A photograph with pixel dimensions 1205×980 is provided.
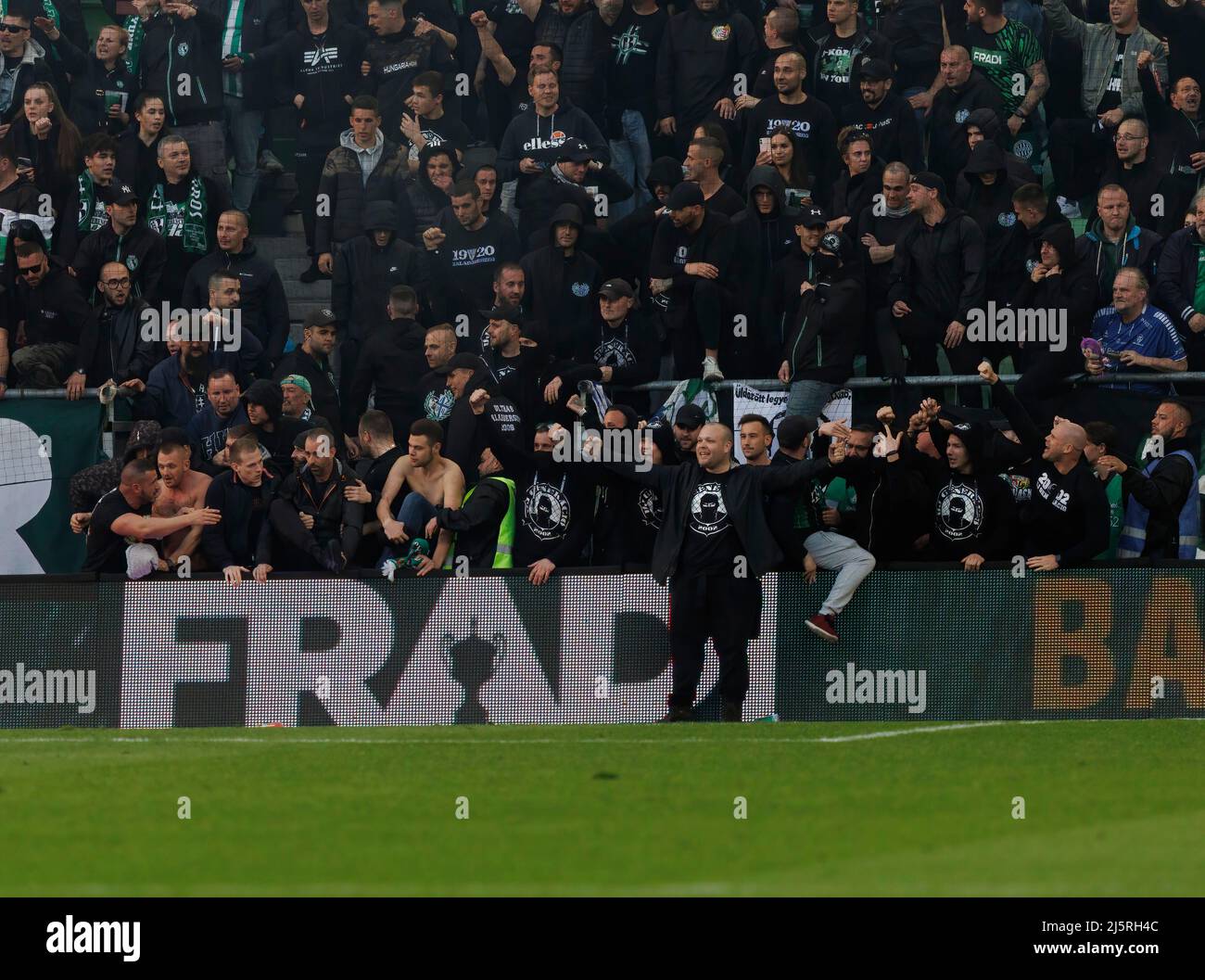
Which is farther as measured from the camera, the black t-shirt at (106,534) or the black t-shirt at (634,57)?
the black t-shirt at (634,57)

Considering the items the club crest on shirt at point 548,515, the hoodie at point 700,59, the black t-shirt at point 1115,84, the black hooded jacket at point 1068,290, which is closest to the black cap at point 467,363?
the club crest on shirt at point 548,515

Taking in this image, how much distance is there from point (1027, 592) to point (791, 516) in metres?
1.78

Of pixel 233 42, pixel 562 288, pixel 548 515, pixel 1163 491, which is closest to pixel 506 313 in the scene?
pixel 562 288

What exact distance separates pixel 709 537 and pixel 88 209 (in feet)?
24.7

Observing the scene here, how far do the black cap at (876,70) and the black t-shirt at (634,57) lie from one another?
2.12 m

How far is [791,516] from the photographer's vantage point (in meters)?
14.0

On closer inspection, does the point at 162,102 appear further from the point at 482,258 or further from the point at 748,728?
the point at 748,728

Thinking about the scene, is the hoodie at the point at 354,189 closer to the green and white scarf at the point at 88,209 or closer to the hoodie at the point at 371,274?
the hoodie at the point at 371,274

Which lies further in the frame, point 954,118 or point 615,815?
point 954,118

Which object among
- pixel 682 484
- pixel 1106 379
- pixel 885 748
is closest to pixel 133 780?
pixel 885 748

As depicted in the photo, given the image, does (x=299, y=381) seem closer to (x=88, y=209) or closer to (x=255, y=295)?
(x=255, y=295)

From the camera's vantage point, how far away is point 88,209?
58.8ft

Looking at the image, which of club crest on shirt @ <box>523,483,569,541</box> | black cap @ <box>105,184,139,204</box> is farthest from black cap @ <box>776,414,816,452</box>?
black cap @ <box>105,184,139,204</box>

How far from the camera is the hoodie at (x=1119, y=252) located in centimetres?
1573
